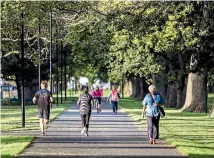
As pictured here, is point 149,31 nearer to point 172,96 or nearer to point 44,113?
point 44,113

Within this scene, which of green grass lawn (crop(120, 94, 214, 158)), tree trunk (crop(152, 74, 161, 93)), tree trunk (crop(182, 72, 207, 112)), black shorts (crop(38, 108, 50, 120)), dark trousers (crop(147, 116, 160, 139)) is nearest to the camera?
green grass lawn (crop(120, 94, 214, 158))

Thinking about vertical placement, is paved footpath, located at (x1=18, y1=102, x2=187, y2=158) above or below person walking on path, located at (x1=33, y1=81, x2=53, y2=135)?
below

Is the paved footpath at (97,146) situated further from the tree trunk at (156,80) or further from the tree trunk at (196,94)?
the tree trunk at (156,80)

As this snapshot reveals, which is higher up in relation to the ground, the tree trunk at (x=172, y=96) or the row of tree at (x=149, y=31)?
the row of tree at (x=149, y=31)

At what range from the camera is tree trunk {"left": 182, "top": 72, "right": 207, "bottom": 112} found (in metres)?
35.9

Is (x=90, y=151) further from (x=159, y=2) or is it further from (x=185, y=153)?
(x=159, y=2)

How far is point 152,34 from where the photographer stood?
865 inches

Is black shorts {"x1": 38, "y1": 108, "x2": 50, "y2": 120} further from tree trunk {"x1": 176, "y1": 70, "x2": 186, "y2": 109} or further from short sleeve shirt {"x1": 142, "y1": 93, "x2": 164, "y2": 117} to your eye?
tree trunk {"x1": 176, "y1": 70, "x2": 186, "y2": 109}

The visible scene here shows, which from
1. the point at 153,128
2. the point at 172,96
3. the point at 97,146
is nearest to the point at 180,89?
the point at 172,96

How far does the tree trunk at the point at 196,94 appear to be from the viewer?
3588 cm

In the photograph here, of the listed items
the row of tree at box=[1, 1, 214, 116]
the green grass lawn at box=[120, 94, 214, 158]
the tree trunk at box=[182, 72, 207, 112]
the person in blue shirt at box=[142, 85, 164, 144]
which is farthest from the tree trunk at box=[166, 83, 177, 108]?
the person in blue shirt at box=[142, 85, 164, 144]

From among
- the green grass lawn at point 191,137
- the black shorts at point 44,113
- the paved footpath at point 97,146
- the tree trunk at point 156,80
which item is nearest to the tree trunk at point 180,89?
the tree trunk at point 156,80

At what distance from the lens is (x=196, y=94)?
118ft

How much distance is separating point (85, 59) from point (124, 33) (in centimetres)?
3667
